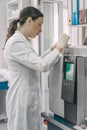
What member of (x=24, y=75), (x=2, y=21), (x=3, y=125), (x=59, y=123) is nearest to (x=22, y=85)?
(x=24, y=75)

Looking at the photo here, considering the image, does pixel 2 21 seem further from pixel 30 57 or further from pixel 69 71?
pixel 69 71

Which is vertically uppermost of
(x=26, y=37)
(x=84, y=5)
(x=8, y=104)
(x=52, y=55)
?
(x=84, y=5)

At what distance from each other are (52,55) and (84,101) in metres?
0.36

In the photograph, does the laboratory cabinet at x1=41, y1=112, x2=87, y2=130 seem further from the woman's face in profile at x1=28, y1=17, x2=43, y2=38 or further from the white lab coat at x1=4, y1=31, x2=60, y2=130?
the woman's face in profile at x1=28, y1=17, x2=43, y2=38

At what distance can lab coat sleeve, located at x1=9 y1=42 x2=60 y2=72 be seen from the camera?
166cm

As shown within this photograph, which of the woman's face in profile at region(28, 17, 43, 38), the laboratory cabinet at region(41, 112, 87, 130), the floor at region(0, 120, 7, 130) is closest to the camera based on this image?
the laboratory cabinet at region(41, 112, 87, 130)

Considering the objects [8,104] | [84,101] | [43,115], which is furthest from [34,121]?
[84,101]

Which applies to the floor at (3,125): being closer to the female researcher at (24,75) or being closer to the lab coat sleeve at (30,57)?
the female researcher at (24,75)

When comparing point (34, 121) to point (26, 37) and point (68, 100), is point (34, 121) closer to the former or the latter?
point (68, 100)

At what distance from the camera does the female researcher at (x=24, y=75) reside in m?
1.75

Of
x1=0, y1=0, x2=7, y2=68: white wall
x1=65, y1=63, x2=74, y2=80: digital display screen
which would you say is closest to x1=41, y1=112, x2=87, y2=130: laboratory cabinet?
x1=65, y1=63, x2=74, y2=80: digital display screen

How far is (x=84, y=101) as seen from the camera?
154 cm

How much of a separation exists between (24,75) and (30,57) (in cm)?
17

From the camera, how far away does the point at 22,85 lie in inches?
72.0
